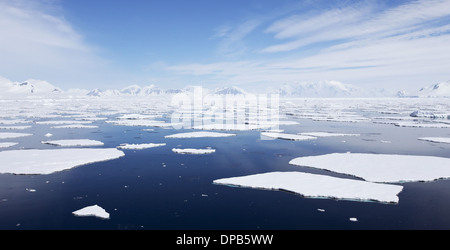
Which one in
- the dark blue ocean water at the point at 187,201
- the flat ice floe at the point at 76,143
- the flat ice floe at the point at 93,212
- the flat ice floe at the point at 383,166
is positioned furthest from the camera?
the flat ice floe at the point at 76,143

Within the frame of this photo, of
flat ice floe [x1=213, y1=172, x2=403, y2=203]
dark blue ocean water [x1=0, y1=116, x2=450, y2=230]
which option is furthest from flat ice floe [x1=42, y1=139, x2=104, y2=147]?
flat ice floe [x1=213, y1=172, x2=403, y2=203]

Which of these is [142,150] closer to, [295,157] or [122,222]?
[295,157]

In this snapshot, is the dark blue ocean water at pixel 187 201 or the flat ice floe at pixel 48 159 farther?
the flat ice floe at pixel 48 159

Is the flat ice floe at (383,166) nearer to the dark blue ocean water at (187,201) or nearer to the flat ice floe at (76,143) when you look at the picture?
the dark blue ocean water at (187,201)

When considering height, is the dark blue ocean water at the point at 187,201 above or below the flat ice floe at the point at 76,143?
below

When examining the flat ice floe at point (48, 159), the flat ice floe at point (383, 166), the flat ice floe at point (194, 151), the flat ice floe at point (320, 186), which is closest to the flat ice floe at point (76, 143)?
the flat ice floe at point (48, 159)

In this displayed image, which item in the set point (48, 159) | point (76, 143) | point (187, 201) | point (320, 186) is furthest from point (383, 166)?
point (76, 143)
